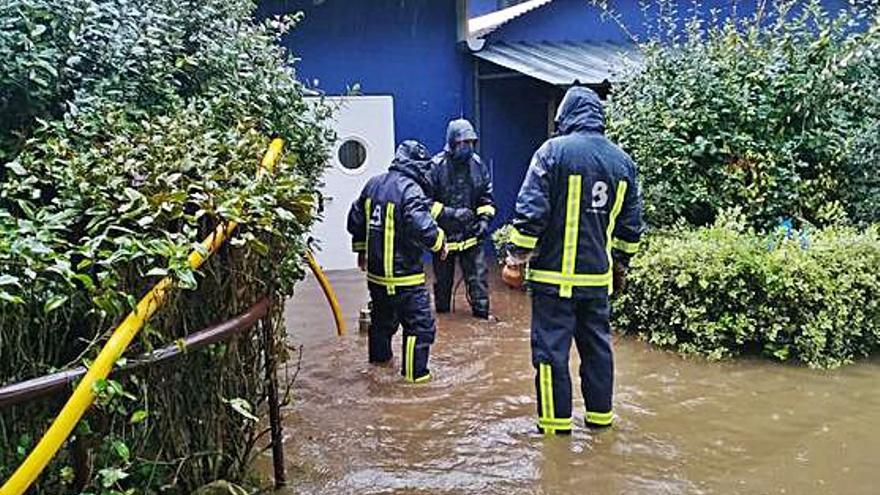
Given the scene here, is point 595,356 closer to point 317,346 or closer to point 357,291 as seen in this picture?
point 317,346

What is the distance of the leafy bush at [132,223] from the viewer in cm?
267

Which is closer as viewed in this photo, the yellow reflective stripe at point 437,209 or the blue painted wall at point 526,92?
the yellow reflective stripe at point 437,209

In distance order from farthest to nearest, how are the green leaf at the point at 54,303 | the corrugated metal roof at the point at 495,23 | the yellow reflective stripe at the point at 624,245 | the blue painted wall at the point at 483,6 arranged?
1. the blue painted wall at the point at 483,6
2. the corrugated metal roof at the point at 495,23
3. the yellow reflective stripe at the point at 624,245
4. the green leaf at the point at 54,303

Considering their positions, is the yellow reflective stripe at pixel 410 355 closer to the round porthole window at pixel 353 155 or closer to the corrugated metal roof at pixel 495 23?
the round porthole window at pixel 353 155

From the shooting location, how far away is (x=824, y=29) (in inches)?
319

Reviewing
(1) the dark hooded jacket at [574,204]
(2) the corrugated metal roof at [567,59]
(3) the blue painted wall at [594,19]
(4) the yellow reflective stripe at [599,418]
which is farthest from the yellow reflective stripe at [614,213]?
(3) the blue painted wall at [594,19]

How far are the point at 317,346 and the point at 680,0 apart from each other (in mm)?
6668

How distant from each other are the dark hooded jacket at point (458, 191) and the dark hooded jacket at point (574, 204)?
2.82m

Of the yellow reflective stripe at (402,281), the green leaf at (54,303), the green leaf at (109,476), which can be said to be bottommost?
the green leaf at (109,476)

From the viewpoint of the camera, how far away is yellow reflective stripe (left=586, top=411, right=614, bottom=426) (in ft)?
15.9


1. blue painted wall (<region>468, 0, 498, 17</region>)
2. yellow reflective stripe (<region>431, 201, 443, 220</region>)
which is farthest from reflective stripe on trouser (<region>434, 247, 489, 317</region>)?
blue painted wall (<region>468, 0, 498, 17</region>)

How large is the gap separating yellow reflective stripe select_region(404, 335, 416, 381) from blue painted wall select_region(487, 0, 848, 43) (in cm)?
567

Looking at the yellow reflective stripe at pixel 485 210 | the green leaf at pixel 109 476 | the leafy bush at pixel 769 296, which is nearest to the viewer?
the green leaf at pixel 109 476

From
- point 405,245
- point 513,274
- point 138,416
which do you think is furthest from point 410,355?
point 138,416
